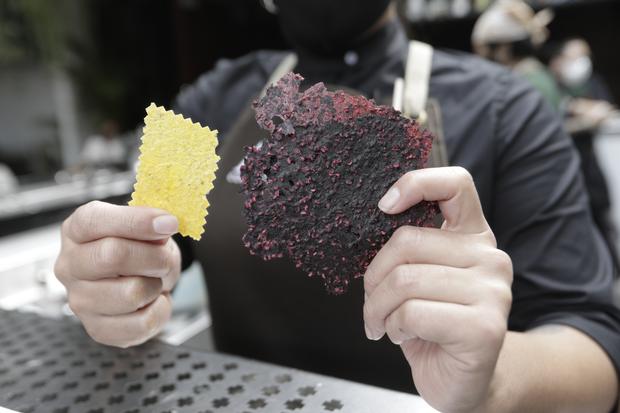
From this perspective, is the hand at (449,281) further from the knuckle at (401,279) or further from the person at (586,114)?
the person at (586,114)

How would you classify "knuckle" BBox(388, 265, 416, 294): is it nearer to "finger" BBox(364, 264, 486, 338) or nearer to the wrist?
"finger" BBox(364, 264, 486, 338)

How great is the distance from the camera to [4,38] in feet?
12.8

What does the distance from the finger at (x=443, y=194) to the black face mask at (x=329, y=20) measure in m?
0.47

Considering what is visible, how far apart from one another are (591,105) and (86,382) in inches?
140

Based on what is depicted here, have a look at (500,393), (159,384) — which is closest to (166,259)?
(159,384)

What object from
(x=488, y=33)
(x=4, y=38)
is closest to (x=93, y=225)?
(x=488, y=33)

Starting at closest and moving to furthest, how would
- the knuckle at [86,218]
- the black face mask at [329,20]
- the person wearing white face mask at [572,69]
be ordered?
the knuckle at [86,218], the black face mask at [329,20], the person wearing white face mask at [572,69]

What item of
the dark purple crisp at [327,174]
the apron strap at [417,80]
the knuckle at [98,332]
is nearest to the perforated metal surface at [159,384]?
the knuckle at [98,332]

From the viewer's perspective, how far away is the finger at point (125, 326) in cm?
65

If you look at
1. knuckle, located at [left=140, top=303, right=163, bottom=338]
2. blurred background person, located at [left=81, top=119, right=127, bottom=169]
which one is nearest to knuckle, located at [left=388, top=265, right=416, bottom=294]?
knuckle, located at [left=140, top=303, right=163, bottom=338]

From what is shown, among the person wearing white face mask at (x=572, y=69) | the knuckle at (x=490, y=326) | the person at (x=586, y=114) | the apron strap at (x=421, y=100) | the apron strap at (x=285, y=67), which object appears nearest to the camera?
the knuckle at (x=490, y=326)

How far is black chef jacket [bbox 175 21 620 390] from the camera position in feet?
2.64

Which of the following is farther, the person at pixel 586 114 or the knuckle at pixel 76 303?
the person at pixel 586 114

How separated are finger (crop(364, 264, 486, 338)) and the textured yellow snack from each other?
0.23m
